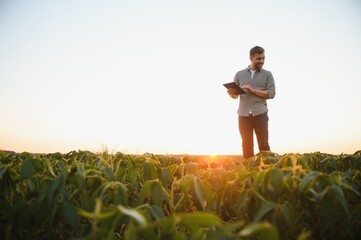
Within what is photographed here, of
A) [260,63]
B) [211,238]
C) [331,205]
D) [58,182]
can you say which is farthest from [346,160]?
[260,63]

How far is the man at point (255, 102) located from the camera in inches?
178

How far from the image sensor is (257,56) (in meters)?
4.54

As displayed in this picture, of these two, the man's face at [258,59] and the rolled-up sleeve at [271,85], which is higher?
the man's face at [258,59]

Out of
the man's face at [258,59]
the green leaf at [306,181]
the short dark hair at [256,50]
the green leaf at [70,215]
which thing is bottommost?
the green leaf at [70,215]

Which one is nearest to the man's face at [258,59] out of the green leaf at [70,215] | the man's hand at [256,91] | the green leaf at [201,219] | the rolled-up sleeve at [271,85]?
the rolled-up sleeve at [271,85]

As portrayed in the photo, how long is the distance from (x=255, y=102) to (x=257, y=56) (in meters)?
0.71

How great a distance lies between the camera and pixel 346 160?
230 cm

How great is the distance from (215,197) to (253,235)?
22 centimetres

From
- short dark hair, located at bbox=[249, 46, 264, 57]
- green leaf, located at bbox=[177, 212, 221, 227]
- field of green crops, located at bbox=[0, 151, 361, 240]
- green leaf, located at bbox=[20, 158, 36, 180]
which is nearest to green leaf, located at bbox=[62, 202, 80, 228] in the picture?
field of green crops, located at bbox=[0, 151, 361, 240]

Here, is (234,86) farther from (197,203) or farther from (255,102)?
(197,203)

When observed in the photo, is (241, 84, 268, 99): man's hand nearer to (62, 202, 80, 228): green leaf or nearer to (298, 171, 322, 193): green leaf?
(298, 171, 322, 193): green leaf

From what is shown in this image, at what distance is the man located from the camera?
4516 mm

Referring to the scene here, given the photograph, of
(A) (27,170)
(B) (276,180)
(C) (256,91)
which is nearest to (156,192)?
(B) (276,180)

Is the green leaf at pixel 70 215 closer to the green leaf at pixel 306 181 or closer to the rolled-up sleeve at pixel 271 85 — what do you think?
the green leaf at pixel 306 181
